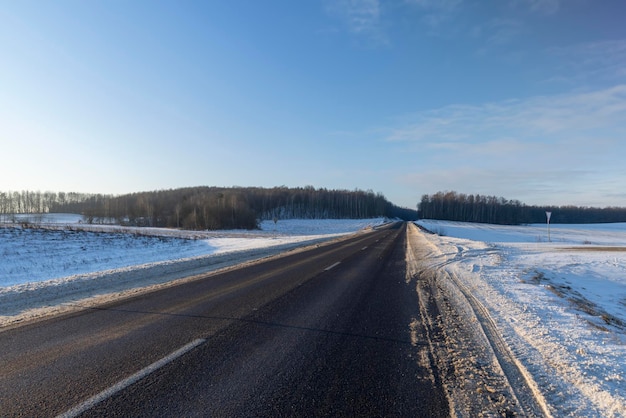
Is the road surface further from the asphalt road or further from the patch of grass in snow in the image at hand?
the patch of grass in snow

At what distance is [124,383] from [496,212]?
16657cm

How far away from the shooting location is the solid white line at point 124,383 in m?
3.29

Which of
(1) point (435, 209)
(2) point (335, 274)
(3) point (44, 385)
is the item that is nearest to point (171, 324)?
(3) point (44, 385)

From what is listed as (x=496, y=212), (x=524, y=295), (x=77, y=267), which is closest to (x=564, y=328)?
(x=524, y=295)

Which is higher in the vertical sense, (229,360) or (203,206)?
(203,206)

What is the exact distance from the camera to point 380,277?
1169cm

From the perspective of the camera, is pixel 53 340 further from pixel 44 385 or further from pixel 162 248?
pixel 162 248

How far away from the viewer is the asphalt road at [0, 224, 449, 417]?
3.44 metres

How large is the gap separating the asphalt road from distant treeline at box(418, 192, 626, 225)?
154 metres

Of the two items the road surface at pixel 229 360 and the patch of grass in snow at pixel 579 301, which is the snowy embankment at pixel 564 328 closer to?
the patch of grass in snow at pixel 579 301

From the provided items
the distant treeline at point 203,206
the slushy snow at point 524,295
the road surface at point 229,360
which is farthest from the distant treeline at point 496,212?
the road surface at point 229,360

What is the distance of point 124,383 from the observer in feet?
12.6

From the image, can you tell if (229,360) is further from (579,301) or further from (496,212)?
(496,212)

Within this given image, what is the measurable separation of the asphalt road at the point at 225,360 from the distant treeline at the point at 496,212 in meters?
154
